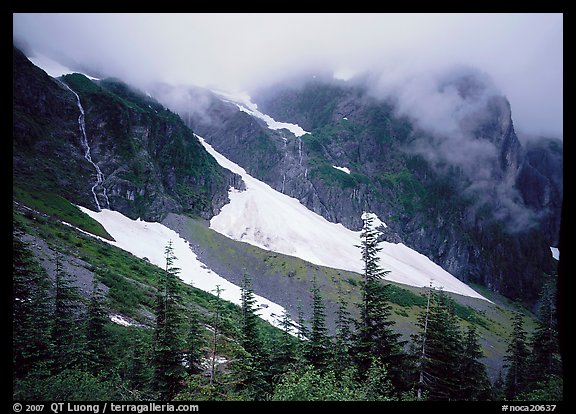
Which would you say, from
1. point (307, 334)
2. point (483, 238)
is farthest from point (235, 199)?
point (483, 238)

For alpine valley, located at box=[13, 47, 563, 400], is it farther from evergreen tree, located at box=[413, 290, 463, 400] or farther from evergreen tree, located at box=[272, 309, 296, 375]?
evergreen tree, located at box=[413, 290, 463, 400]

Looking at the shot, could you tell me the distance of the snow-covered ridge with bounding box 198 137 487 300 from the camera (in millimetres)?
109250

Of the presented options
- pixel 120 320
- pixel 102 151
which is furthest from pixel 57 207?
pixel 120 320

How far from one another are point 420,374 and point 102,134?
103 metres

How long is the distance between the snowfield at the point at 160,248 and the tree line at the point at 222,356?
41742mm

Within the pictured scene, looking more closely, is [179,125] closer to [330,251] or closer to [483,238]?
[330,251]

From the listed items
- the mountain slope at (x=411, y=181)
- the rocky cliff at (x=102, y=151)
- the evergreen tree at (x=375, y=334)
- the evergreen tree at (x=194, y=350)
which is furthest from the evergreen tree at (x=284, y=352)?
the mountain slope at (x=411, y=181)

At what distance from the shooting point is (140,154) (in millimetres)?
97750

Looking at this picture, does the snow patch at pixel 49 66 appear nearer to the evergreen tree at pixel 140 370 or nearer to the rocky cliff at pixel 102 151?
the rocky cliff at pixel 102 151

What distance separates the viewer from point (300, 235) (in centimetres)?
11894

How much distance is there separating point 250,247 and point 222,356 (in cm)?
7680

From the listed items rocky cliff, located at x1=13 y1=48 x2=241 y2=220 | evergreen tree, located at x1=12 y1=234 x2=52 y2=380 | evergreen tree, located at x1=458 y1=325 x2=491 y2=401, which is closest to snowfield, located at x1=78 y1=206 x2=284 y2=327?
rocky cliff, located at x1=13 y1=48 x2=241 y2=220

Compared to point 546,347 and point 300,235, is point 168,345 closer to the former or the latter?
point 546,347

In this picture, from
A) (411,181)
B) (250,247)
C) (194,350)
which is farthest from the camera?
(411,181)
